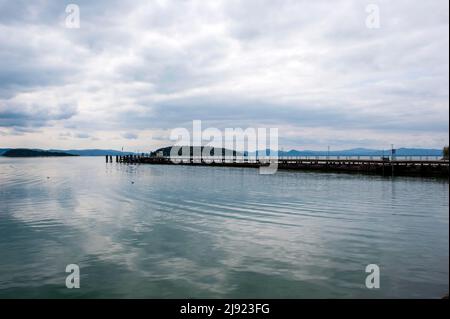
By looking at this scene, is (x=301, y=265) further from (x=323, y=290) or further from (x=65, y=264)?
(x=65, y=264)

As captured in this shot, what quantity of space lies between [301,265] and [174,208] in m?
17.4

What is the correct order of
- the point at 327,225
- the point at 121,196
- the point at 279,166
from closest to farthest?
the point at 327,225, the point at 121,196, the point at 279,166

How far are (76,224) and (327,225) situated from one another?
1638cm

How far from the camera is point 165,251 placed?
16.8 meters

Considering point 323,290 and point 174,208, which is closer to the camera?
point 323,290

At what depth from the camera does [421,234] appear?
19.6 m

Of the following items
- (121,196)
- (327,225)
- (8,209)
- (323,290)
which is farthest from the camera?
(121,196)

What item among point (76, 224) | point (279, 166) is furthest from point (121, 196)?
point (279, 166)
